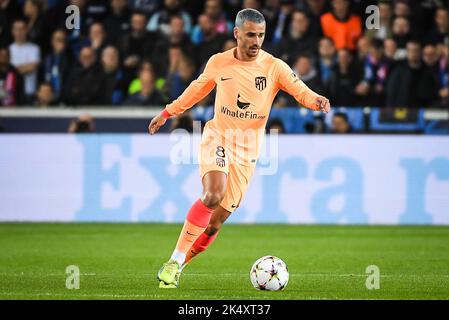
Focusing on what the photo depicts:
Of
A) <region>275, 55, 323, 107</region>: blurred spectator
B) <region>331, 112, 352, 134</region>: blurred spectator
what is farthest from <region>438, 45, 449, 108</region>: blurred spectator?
<region>275, 55, 323, 107</region>: blurred spectator

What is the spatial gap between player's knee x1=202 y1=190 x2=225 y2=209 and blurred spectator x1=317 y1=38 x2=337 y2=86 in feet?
26.7

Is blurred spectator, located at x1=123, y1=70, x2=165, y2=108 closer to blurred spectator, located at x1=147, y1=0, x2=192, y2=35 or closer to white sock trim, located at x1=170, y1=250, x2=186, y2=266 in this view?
blurred spectator, located at x1=147, y1=0, x2=192, y2=35

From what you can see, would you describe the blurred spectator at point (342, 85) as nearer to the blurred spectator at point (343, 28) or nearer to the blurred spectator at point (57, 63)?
the blurred spectator at point (343, 28)

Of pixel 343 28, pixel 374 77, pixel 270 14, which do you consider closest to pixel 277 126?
pixel 374 77

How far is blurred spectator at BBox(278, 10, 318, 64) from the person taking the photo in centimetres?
1709

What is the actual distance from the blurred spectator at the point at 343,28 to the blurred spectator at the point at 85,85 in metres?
3.84

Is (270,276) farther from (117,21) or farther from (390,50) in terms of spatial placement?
(117,21)

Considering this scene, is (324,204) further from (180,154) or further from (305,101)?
(305,101)

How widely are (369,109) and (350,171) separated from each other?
0.99m

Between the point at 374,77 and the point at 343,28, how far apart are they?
106 centimetres

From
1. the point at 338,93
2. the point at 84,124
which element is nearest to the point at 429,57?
the point at 338,93

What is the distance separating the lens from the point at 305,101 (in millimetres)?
9281

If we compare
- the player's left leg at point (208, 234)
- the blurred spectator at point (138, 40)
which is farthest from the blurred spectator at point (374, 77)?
the player's left leg at point (208, 234)

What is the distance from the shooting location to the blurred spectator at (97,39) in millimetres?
17438
